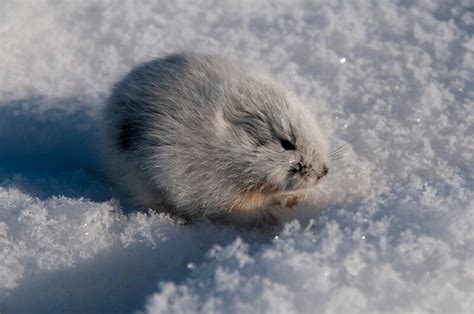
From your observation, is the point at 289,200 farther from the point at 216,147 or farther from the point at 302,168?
the point at 216,147

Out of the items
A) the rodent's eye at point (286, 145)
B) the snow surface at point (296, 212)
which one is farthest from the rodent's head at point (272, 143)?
the snow surface at point (296, 212)

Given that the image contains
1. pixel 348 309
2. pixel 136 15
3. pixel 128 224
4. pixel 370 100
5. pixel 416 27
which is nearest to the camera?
pixel 348 309

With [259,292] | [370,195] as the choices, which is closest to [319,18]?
[370,195]

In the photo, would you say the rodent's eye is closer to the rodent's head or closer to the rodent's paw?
the rodent's head

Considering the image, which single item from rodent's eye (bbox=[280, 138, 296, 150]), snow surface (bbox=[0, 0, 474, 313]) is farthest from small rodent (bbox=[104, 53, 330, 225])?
snow surface (bbox=[0, 0, 474, 313])

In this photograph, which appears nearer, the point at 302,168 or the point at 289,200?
the point at 302,168

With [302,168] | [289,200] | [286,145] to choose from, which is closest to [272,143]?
[286,145]

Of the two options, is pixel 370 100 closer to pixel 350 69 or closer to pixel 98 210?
pixel 350 69
